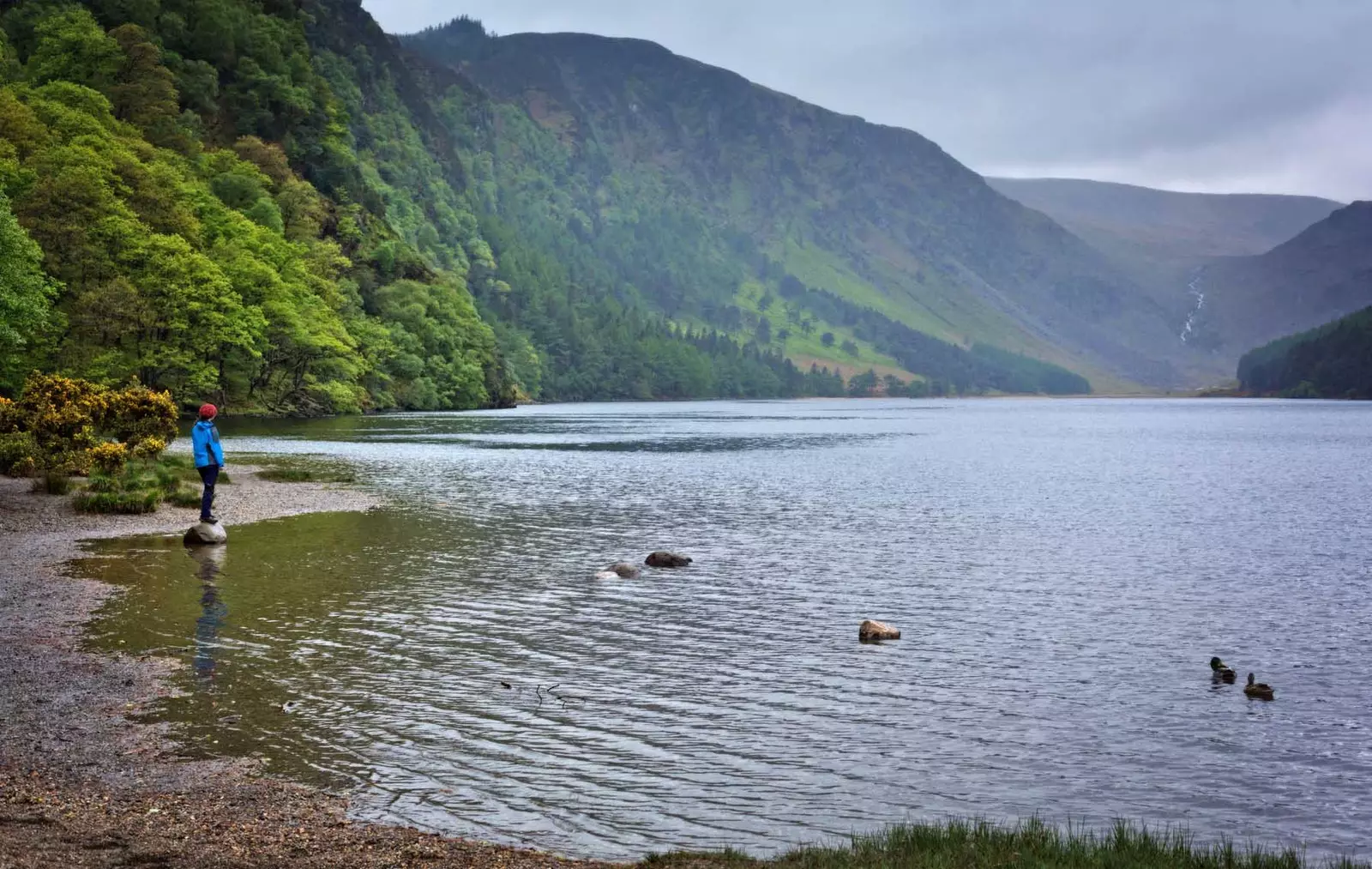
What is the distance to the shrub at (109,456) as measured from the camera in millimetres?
48938

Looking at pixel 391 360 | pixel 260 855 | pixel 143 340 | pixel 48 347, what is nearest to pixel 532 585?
pixel 260 855

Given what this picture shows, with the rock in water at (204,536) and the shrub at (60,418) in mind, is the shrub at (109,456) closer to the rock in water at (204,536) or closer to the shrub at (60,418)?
the shrub at (60,418)

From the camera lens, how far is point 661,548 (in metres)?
42.0

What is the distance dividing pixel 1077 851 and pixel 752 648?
512 inches

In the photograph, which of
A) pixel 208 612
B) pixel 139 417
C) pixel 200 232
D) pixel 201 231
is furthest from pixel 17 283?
pixel 208 612

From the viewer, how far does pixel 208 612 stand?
26.6 meters

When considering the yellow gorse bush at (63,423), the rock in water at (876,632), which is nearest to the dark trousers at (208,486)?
the yellow gorse bush at (63,423)

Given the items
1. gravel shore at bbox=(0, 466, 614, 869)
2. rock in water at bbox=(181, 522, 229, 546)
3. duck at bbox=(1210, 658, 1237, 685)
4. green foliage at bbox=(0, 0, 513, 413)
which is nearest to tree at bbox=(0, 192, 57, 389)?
green foliage at bbox=(0, 0, 513, 413)

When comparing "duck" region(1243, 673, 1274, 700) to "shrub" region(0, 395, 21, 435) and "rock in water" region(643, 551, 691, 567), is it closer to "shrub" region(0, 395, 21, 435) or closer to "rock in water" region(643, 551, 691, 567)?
"rock in water" region(643, 551, 691, 567)

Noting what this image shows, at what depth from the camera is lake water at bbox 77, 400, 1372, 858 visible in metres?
15.7

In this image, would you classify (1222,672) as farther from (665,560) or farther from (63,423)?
(63,423)

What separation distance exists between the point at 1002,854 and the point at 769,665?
442 inches

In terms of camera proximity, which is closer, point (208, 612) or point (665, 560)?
point (208, 612)

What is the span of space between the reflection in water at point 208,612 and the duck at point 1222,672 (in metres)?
19.7
